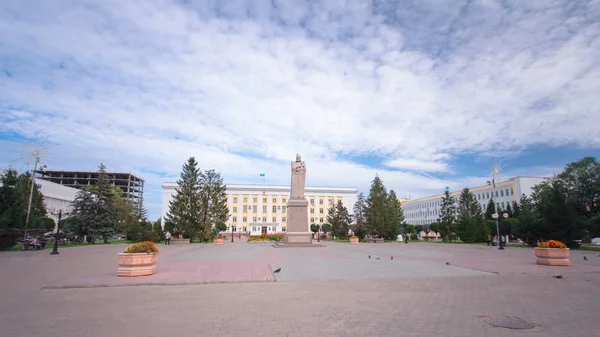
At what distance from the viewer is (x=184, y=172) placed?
45.3 metres

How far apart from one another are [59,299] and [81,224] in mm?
31338

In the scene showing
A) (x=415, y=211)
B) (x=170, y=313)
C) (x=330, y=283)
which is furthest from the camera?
(x=415, y=211)

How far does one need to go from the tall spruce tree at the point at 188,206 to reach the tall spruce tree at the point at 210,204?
0.51 metres

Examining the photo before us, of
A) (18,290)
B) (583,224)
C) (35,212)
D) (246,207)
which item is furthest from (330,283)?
(246,207)

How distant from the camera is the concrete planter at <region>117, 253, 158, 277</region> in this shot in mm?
11047

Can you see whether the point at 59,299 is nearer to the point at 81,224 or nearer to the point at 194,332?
the point at 194,332

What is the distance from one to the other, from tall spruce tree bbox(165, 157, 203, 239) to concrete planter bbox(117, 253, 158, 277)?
103 ft

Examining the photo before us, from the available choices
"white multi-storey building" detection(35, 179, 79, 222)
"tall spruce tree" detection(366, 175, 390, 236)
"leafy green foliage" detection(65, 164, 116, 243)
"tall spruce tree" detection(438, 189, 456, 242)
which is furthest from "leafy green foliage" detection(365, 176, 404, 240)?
"white multi-storey building" detection(35, 179, 79, 222)

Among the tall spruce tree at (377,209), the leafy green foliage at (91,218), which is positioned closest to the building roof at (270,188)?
the tall spruce tree at (377,209)

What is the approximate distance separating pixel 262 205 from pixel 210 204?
1913 inches

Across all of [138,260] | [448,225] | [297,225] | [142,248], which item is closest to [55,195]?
[297,225]

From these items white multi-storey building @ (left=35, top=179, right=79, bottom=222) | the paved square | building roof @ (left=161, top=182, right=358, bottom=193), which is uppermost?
building roof @ (left=161, top=182, right=358, bottom=193)

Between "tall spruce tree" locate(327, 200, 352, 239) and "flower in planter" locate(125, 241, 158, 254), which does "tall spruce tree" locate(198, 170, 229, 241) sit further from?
"flower in planter" locate(125, 241, 158, 254)

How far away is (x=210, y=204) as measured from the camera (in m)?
46.7
